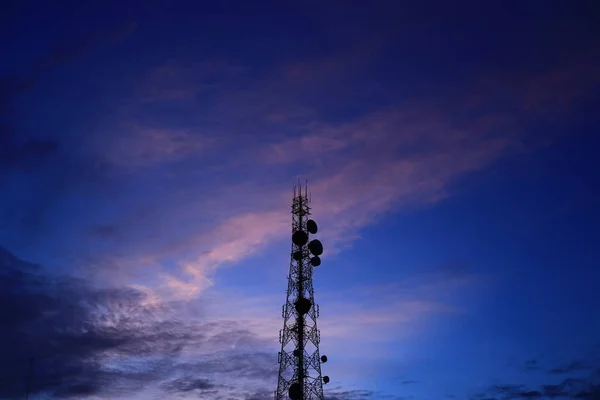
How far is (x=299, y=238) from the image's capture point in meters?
70.6

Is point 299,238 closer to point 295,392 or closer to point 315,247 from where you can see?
point 315,247

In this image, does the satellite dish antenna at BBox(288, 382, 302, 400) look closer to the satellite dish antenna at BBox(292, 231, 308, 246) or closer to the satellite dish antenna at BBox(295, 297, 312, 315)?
the satellite dish antenna at BBox(295, 297, 312, 315)

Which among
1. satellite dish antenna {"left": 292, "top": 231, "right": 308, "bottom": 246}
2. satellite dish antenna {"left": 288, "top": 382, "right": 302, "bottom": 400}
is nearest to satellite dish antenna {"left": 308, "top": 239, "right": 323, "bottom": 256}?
satellite dish antenna {"left": 292, "top": 231, "right": 308, "bottom": 246}

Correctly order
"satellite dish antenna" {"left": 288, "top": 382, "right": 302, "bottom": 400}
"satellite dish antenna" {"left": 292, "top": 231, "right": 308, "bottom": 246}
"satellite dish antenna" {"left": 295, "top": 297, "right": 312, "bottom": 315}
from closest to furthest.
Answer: "satellite dish antenna" {"left": 288, "top": 382, "right": 302, "bottom": 400} → "satellite dish antenna" {"left": 295, "top": 297, "right": 312, "bottom": 315} → "satellite dish antenna" {"left": 292, "top": 231, "right": 308, "bottom": 246}

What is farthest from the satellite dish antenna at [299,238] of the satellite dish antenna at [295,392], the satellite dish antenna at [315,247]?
the satellite dish antenna at [295,392]

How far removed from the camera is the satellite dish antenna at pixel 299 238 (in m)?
70.6

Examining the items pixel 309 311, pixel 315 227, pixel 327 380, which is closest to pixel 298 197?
pixel 315 227

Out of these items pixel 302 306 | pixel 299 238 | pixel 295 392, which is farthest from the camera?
pixel 299 238

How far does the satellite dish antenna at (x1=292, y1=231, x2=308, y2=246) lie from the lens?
70625mm

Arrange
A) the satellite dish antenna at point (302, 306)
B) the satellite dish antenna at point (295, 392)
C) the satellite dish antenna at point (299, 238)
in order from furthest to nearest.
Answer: the satellite dish antenna at point (299, 238) → the satellite dish antenna at point (302, 306) → the satellite dish antenna at point (295, 392)

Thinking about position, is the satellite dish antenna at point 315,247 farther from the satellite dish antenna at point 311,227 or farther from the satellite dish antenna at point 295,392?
the satellite dish antenna at point 295,392

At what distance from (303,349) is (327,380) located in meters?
4.46

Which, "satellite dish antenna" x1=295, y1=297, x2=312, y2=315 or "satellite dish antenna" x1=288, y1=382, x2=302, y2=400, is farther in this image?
"satellite dish antenna" x1=295, y1=297, x2=312, y2=315

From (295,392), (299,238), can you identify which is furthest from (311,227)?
(295,392)
